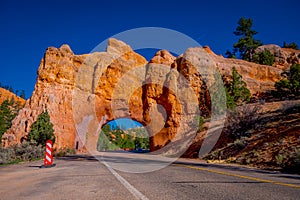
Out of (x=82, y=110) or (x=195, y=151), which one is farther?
(x=82, y=110)

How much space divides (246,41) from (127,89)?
Result: 111 ft

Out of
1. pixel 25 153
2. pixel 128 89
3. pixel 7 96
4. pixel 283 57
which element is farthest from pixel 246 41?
pixel 7 96

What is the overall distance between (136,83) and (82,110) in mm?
10012

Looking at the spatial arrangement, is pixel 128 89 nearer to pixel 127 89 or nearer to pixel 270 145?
pixel 127 89

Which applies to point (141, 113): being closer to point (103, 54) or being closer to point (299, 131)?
point (103, 54)

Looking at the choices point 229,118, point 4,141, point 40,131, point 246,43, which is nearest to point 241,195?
point 229,118

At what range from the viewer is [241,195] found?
14.1 feet

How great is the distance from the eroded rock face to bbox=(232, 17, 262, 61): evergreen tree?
14.7m

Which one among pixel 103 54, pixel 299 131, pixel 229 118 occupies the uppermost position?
pixel 103 54

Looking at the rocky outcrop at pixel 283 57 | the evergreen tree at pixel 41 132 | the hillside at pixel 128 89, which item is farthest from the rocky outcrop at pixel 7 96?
the rocky outcrop at pixel 283 57

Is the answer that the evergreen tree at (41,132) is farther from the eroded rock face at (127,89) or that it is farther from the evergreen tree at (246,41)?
the evergreen tree at (246,41)

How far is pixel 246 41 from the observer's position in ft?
191

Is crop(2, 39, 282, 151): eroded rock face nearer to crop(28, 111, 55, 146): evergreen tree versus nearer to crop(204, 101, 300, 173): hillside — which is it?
crop(28, 111, 55, 146): evergreen tree

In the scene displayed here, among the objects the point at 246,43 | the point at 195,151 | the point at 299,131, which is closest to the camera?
the point at 299,131
